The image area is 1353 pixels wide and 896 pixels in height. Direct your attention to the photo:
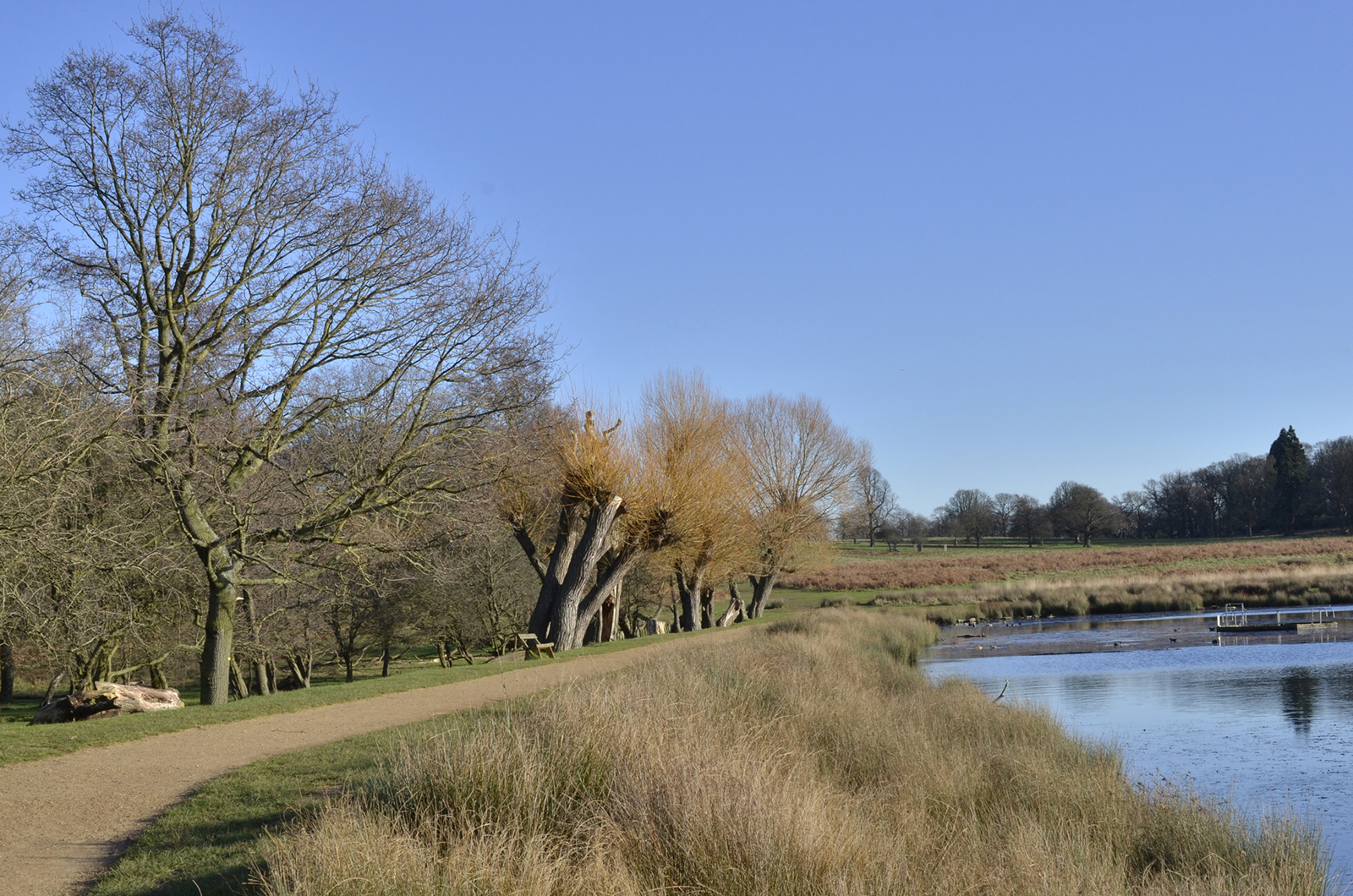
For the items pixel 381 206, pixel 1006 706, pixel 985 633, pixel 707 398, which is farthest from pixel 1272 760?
pixel 985 633

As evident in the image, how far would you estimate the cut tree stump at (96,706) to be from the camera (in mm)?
14578

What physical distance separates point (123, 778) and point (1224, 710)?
16.7m

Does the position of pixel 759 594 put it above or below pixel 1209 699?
above

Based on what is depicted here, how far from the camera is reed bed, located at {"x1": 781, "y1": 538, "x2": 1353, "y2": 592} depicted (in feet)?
199

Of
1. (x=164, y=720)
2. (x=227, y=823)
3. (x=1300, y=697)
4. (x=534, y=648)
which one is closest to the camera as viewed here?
(x=227, y=823)

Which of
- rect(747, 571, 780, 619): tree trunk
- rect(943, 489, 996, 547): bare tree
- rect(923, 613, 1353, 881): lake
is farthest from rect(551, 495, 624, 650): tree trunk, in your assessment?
rect(943, 489, 996, 547): bare tree

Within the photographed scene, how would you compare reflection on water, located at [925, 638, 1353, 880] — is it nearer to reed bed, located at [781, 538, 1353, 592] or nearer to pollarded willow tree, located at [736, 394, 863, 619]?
pollarded willow tree, located at [736, 394, 863, 619]

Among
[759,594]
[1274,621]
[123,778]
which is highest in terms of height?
[123,778]

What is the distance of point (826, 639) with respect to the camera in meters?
21.5

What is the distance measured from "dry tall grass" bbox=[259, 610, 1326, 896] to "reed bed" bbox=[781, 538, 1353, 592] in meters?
46.4

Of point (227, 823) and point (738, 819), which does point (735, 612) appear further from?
point (738, 819)

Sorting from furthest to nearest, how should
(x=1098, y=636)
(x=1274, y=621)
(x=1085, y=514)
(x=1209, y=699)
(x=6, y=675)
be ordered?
1. (x=1085, y=514)
2. (x=1274, y=621)
3. (x=1098, y=636)
4. (x=6, y=675)
5. (x=1209, y=699)

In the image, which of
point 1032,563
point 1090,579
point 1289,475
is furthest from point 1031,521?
point 1090,579

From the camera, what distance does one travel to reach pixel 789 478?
43.3m
